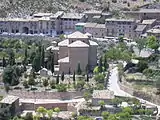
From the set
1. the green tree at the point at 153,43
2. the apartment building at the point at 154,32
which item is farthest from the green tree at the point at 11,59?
the apartment building at the point at 154,32

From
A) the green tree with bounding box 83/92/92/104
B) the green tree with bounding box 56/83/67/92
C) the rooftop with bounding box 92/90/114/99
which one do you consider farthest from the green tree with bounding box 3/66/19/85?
the rooftop with bounding box 92/90/114/99

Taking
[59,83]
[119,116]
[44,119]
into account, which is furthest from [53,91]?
[119,116]

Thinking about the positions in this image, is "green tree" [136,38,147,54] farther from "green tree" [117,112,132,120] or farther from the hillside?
"green tree" [117,112,132,120]

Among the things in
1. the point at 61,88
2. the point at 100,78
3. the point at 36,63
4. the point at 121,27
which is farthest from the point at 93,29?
the point at 61,88

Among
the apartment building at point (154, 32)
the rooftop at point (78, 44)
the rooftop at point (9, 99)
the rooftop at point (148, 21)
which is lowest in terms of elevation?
the rooftop at point (9, 99)

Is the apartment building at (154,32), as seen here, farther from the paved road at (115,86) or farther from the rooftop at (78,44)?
the rooftop at (78,44)

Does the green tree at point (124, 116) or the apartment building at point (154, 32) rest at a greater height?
the apartment building at point (154, 32)

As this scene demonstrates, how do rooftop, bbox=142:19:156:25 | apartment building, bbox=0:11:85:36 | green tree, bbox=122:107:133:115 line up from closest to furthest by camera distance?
green tree, bbox=122:107:133:115 → apartment building, bbox=0:11:85:36 → rooftop, bbox=142:19:156:25
